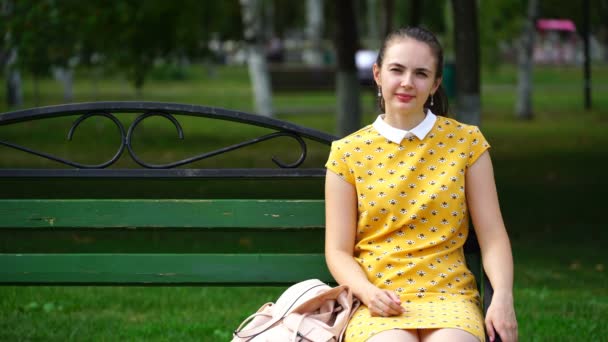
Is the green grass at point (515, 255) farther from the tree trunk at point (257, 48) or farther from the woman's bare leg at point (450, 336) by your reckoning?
the woman's bare leg at point (450, 336)

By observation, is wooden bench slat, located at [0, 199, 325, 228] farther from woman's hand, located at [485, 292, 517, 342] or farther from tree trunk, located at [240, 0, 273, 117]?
tree trunk, located at [240, 0, 273, 117]

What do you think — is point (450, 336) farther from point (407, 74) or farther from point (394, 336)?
point (407, 74)

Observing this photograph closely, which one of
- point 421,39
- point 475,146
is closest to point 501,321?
point 475,146

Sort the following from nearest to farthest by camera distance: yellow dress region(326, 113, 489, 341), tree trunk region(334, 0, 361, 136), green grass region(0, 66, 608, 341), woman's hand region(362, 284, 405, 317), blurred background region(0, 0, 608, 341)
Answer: woman's hand region(362, 284, 405, 317), yellow dress region(326, 113, 489, 341), green grass region(0, 66, 608, 341), blurred background region(0, 0, 608, 341), tree trunk region(334, 0, 361, 136)

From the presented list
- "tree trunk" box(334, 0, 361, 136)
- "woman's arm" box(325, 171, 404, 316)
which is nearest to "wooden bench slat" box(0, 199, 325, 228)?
"woman's arm" box(325, 171, 404, 316)

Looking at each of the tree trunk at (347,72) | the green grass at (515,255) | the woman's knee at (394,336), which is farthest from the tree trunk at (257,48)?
the woman's knee at (394,336)

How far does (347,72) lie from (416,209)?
12.7m

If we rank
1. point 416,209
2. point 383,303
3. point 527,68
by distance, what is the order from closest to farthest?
1. point 383,303
2. point 416,209
3. point 527,68

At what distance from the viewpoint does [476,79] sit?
11266 mm

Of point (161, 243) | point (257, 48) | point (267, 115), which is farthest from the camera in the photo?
point (257, 48)

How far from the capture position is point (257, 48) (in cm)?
2389

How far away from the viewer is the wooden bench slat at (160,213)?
3.89 meters

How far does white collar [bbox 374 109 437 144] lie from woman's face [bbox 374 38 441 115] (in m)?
0.06

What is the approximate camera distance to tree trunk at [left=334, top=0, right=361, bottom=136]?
1521 centimetres
